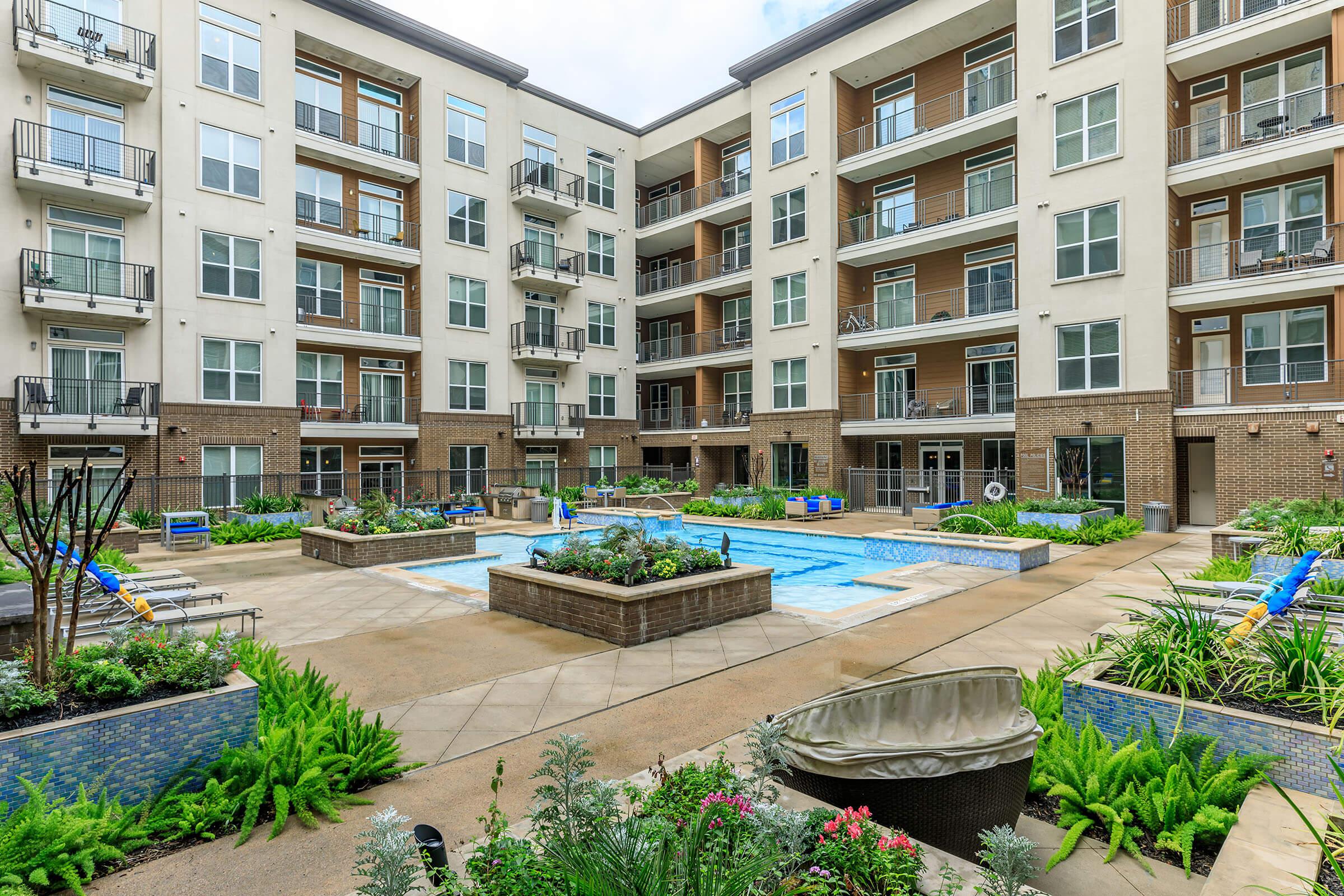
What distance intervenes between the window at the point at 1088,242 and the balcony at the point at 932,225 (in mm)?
1776

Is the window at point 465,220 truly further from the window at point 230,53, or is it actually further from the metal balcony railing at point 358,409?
the window at point 230,53

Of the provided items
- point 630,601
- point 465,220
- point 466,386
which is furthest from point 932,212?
point 630,601

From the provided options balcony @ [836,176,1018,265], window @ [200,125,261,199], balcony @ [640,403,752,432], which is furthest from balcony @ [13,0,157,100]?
balcony @ [836,176,1018,265]

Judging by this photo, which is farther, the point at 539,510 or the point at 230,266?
the point at 230,266

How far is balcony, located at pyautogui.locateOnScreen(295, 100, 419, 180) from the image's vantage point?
2514 cm

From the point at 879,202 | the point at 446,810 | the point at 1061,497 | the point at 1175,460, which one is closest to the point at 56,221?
the point at 446,810

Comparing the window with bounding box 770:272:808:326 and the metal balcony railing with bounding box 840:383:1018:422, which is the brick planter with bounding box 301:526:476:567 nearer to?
the metal balcony railing with bounding box 840:383:1018:422

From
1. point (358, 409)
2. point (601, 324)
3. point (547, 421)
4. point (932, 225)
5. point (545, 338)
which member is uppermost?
point (932, 225)

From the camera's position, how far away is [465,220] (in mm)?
29234

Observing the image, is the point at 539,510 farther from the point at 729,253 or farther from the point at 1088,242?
the point at 1088,242

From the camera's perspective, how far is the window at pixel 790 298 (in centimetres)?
2816

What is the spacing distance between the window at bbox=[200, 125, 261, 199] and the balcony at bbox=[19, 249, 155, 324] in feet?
12.2

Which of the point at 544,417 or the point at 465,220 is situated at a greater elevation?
the point at 465,220

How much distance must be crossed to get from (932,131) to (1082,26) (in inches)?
201
